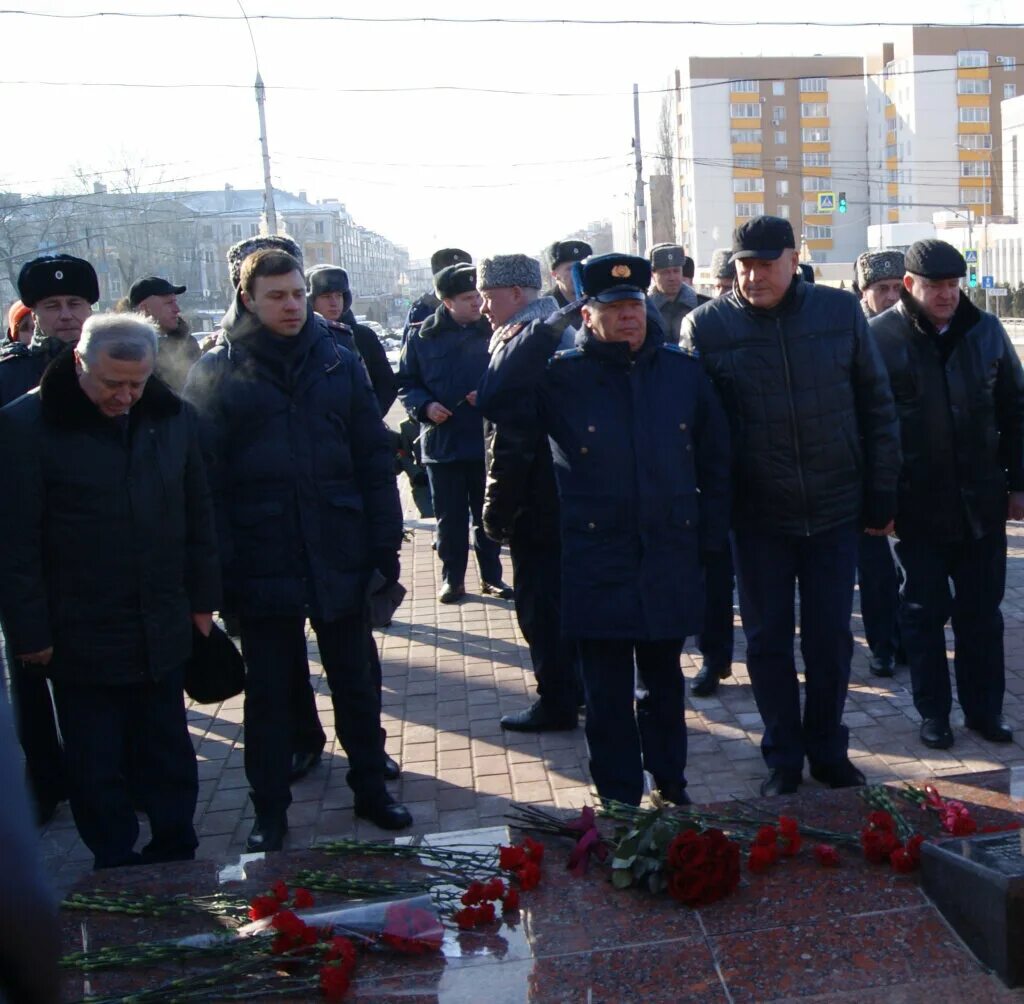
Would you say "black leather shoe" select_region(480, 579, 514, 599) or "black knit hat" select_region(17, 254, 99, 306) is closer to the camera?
"black knit hat" select_region(17, 254, 99, 306)

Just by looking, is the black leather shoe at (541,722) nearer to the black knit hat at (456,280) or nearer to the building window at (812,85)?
the black knit hat at (456,280)

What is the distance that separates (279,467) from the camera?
13.2 feet

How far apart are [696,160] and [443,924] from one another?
79.6 meters

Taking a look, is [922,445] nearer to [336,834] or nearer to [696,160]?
[336,834]

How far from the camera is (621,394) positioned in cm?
399

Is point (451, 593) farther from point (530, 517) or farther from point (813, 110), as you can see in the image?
point (813, 110)

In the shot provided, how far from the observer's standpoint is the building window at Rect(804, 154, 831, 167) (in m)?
84.1

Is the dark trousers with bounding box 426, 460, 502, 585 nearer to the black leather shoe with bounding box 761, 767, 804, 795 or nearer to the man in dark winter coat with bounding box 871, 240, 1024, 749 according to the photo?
the man in dark winter coat with bounding box 871, 240, 1024, 749

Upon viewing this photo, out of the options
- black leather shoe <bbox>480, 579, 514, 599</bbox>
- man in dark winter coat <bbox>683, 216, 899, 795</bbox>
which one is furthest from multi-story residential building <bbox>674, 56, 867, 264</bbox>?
man in dark winter coat <bbox>683, 216, 899, 795</bbox>

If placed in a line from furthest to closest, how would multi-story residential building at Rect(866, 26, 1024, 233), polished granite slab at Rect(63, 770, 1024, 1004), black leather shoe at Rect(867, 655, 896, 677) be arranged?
multi-story residential building at Rect(866, 26, 1024, 233)
black leather shoe at Rect(867, 655, 896, 677)
polished granite slab at Rect(63, 770, 1024, 1004)

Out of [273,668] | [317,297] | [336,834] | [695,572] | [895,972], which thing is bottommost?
[336,834]

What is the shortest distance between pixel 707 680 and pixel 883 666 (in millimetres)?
837

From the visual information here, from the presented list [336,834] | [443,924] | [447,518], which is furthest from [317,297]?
[443,924]

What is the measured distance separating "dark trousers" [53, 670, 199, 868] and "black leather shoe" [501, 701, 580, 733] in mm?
1653
